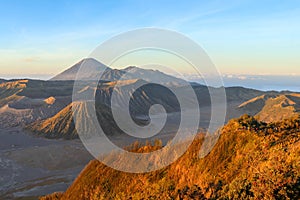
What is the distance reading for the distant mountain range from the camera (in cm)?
5031

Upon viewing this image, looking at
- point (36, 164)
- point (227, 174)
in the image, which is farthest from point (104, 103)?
point (227, 174)

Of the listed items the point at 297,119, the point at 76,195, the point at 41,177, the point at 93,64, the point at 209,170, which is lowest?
the point at 41,177

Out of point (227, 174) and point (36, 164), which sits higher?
point (227, 174)

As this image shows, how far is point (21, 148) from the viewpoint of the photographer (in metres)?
39.3

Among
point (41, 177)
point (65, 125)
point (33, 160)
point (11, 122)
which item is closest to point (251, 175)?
point (41, 177)

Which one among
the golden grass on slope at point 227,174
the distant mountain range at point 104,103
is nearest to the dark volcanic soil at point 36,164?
the distant mountain range at point 104,103

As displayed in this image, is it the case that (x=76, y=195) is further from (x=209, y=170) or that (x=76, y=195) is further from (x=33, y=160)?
(x=33, y=160)

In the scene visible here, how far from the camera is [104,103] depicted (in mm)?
68750

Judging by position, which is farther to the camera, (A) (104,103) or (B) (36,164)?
(A) (104,103)

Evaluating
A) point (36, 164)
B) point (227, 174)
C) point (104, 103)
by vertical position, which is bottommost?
point (36, 164)

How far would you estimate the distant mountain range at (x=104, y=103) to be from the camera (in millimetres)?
Answer: 50312

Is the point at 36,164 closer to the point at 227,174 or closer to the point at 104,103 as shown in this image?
the point at 227,174

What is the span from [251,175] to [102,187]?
185 inches

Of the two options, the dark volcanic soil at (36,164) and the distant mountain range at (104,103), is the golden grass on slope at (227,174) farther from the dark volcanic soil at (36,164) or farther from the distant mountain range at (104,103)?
the distant mountain range at (104,103)
